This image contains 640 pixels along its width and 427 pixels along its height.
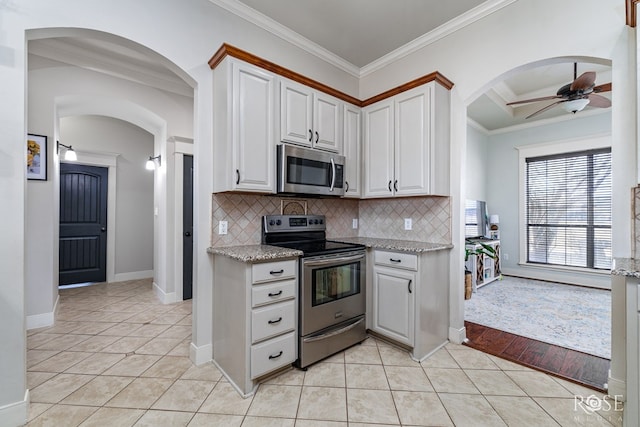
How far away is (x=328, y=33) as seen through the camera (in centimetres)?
278

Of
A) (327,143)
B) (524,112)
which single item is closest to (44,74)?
(327,143)

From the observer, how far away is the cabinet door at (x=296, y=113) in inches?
92.3

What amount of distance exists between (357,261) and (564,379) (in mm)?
1670

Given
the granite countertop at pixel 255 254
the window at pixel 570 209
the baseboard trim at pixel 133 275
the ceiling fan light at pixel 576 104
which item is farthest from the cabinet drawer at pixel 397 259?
the baseboard trim at pixel 133 275

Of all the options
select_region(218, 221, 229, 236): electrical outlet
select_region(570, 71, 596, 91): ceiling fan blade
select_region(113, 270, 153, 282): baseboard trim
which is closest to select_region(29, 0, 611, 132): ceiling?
select_region(570, 71, 596, 91): ceiling fan blade

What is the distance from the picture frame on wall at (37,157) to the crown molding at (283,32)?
7.50 ft

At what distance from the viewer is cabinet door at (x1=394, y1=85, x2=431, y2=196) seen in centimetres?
246

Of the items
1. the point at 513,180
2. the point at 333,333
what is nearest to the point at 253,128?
the point at 333,333

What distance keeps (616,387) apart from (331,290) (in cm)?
193

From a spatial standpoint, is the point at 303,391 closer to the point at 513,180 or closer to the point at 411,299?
the point at 411,299

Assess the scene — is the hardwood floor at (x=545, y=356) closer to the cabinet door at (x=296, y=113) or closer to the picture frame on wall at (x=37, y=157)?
the cabinet door at (x=296, y=113)

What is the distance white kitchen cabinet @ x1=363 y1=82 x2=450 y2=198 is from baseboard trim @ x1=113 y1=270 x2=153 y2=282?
4.54 metres

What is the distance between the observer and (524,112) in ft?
16.3

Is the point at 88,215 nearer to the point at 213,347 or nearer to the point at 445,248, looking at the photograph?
the point at 213,347
